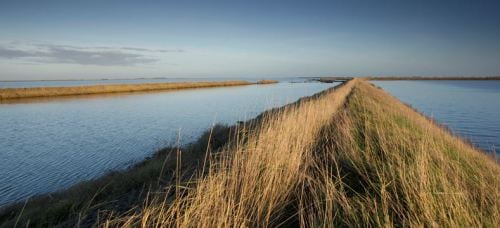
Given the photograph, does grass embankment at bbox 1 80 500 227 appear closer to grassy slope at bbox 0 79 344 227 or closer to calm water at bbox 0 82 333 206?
grassy slope at bbox 0 79 344 227

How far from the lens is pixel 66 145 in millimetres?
11453

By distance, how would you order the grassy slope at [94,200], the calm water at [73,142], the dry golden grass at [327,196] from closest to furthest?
the dry golden grass at [327,196]
the grassy slope at [94,200]
the calm water at [73,142]

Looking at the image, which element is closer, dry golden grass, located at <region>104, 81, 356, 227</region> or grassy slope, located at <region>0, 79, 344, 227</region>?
dry golden grass, located at <region>104, 81, 356, 227</region>

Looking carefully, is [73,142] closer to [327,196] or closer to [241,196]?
[241,196]

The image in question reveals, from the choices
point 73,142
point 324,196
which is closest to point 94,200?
point 324,196

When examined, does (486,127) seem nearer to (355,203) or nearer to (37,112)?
(355,203)

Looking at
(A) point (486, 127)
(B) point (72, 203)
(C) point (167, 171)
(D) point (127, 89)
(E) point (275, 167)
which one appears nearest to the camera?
(E) point (275, 167)

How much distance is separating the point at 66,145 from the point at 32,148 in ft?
3.42

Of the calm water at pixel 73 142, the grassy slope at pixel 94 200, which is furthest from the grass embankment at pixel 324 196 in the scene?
the calm water at pixel 73 142

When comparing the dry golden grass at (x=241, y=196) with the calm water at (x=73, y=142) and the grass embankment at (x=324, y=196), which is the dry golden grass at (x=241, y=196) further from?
the calm water at (x=73, y=142)

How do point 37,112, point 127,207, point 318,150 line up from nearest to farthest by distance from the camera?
1. point 127,207
2. point 318,150
3. point 37,112

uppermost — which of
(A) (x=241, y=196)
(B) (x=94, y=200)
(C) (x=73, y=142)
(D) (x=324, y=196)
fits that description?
(A) (x=241, y=196)

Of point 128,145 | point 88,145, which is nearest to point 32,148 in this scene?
point 88,145

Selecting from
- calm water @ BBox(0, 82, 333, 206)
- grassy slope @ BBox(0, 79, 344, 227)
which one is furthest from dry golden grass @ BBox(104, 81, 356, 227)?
calm water @ BBox(0, 82, 333, 206)
